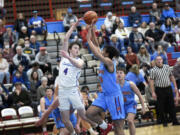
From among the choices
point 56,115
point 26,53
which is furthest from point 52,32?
point 56,115

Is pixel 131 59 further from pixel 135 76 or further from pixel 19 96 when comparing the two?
pixel 19 96

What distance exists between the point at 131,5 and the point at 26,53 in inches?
263

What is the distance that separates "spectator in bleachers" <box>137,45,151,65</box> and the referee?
10.3 feet

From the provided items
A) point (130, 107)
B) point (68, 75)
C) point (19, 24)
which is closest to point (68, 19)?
point (19, 24)

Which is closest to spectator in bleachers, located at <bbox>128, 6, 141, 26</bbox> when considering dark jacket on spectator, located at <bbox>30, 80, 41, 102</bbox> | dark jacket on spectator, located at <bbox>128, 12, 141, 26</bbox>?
dark jacket on spectator, located at <bbox>128, 12, 141, 26</bbox>

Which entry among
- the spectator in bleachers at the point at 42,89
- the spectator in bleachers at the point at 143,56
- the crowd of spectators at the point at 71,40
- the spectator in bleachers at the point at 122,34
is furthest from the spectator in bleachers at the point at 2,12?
the spectator in bleachers at the point at 143,56

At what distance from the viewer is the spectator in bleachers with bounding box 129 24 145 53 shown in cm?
1617

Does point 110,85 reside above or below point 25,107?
above

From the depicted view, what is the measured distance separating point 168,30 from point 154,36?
3.62 feet

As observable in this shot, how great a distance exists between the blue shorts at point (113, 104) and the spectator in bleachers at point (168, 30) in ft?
32.4

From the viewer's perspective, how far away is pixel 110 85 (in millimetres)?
7805

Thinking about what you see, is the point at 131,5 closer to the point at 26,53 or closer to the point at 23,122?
the point at 26,53

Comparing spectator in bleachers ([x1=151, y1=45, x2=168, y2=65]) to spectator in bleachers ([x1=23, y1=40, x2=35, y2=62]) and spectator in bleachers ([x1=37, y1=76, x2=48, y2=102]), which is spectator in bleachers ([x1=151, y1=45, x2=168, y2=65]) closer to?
spectator in bleachers ([x1=23, y1=40, x2=35, y2=62])

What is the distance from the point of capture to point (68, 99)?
322 inches
